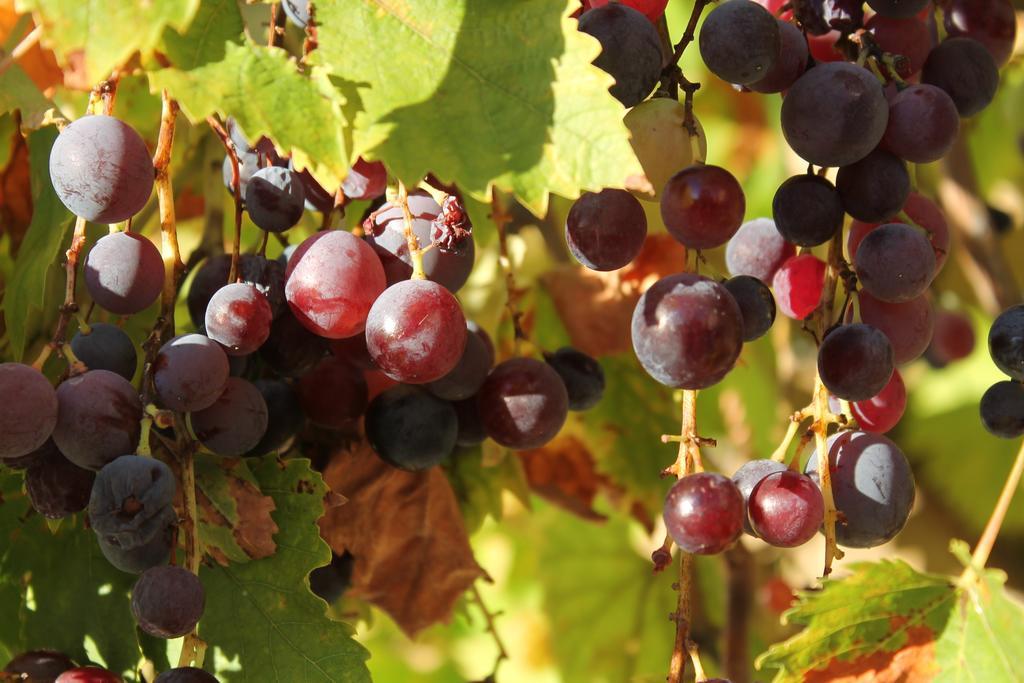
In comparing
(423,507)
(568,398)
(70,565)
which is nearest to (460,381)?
(568,398)

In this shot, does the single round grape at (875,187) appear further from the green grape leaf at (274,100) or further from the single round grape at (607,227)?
the green grape leaf at (274,100)

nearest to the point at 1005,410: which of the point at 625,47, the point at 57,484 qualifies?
the point at 625,47

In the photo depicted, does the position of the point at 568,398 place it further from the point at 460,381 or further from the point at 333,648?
the point at 333,648

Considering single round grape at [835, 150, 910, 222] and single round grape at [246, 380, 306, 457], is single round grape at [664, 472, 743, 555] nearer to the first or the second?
single round grape at [835, 150, 910, 222]

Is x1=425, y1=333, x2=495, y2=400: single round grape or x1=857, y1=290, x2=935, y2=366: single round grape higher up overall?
x1=857, y1=290, x2=935, y2=366: single round grape

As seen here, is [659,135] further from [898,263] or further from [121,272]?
[121,272]

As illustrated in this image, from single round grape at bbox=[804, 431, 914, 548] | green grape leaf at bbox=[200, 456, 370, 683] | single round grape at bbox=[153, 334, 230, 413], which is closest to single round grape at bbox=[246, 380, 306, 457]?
green grape leaf at bbox=[200, 456, 370, 683]
